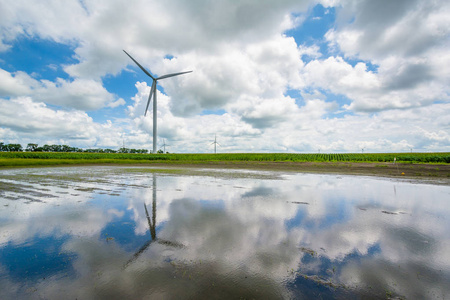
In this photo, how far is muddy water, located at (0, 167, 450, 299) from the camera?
3914mm

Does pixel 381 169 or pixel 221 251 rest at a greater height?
pixel 381 169

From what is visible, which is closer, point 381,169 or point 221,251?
point 221,251

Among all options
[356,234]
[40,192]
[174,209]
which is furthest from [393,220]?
[40,192]

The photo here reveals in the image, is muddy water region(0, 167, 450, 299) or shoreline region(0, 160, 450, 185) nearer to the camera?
muddy water region(0, 167, 450, 299)

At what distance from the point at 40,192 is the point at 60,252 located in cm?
1045

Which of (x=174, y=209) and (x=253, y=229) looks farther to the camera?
(x=174, y=209)

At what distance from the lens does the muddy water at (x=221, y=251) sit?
3914mm

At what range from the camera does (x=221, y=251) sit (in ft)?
17.6

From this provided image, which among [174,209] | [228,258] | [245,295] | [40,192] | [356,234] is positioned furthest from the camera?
[40,192]

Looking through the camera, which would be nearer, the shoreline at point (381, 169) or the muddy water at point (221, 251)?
the muddy water at point (221, 251)

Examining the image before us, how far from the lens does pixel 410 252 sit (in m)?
5.51

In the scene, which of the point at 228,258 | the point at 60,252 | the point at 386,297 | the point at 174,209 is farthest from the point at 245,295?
the point at 174,209

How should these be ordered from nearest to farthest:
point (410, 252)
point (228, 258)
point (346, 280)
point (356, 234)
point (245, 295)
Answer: point (245, 295) < point (346, 280) < point (228, 258) < point (410, 252) < point (356, 234)

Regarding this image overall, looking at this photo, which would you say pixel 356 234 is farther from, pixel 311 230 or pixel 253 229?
pixel 253 229
